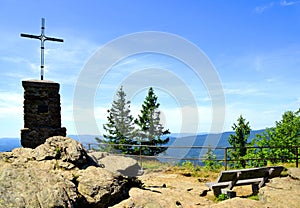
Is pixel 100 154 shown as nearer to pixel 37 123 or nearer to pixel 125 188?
pixel 37 123

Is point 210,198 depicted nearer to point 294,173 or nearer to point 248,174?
point 248,174

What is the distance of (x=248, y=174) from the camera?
7.17 metres

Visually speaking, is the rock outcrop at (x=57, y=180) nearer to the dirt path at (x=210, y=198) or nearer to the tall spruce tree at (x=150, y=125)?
the dirt path at (x=210, y=198)

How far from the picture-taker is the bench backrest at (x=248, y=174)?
6.90m

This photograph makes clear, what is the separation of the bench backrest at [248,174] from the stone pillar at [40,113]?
16.8 feet

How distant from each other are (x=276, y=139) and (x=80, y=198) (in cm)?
2985

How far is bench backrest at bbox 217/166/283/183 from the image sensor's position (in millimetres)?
6897

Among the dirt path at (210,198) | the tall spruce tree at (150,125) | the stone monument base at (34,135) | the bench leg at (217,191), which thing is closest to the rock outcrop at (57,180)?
the dirt path at (210,198)

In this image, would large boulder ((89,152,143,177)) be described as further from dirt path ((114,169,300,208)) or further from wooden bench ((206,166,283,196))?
wooden bench ((206,166,283,196))

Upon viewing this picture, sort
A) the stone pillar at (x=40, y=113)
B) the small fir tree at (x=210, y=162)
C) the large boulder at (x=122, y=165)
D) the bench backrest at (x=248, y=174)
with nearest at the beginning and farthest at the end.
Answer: the bench backrest at (x=248, y=174), the stone pillar at (x=40, y=113), the large boulder at (x=122, y=165), the small fir tree at (x=210, y=162)

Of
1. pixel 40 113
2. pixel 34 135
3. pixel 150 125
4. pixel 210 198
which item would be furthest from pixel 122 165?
pixel 150 125

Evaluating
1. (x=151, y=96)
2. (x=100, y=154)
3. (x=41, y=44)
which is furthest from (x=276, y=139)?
(x=41, y=44)

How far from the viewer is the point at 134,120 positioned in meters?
34.5

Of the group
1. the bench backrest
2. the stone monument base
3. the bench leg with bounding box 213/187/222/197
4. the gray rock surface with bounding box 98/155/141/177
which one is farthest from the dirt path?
the gray rock surface with bounding box 98/155/141/177
